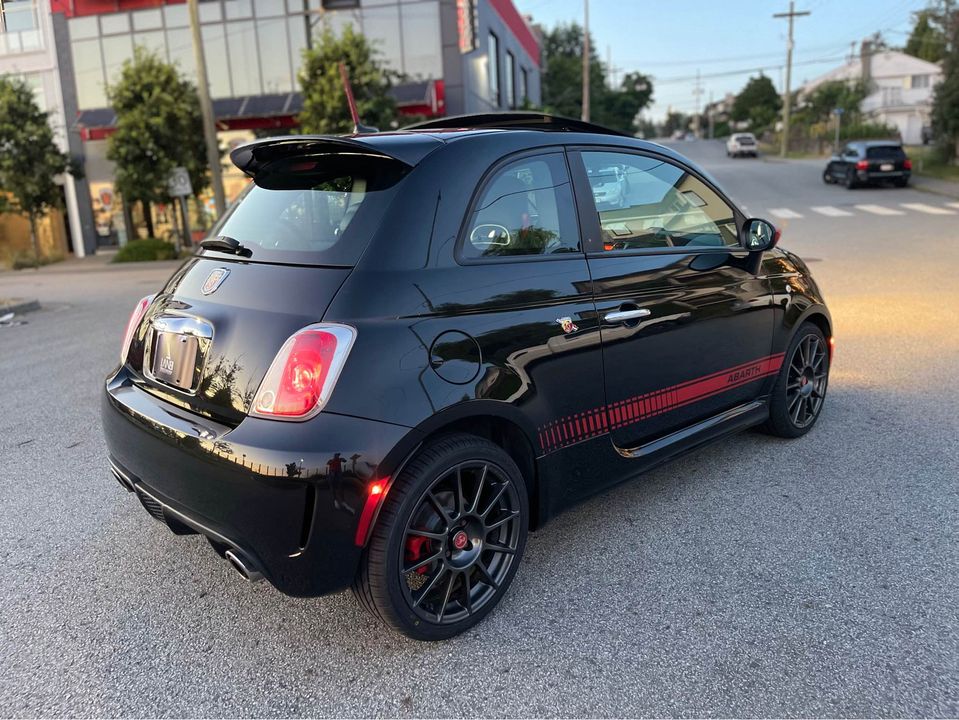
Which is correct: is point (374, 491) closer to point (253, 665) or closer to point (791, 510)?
point (253, 665)

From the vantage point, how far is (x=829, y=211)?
21047 millimetres

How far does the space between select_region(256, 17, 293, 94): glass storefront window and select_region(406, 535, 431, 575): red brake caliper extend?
82.3 ft

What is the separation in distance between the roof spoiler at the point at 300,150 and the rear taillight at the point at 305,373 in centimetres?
74

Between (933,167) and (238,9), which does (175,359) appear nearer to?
(238,9)

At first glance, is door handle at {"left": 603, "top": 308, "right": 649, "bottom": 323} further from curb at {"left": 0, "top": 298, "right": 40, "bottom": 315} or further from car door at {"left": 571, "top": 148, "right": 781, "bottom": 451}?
curb at {"left": 0, "top": 298, "right": 40, "bottom": 315}

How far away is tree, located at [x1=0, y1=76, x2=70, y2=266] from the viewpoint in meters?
22.4

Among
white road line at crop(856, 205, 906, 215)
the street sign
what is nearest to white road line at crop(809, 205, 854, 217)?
white road line at crop(856, 205, 906, 215)

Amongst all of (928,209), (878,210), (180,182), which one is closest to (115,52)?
(180,182)

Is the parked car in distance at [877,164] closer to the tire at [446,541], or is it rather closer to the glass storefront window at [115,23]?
the glass storefront window at [115,23]

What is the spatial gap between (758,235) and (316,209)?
2.42m

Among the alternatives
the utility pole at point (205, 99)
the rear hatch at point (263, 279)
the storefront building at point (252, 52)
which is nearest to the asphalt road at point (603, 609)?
the rear hatch at point (263, 279)

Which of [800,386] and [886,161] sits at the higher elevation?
[886,161]

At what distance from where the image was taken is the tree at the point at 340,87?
2019cm

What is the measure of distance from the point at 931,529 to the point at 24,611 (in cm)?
393
